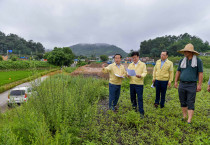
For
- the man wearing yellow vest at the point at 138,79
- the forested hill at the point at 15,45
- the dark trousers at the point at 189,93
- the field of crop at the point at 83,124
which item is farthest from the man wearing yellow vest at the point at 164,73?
the forested hill at the point at 15,45

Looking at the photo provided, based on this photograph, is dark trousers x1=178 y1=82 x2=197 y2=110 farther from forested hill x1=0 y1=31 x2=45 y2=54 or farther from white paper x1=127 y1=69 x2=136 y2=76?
forested hill x1=0 y1=31 x2=45 y2=54

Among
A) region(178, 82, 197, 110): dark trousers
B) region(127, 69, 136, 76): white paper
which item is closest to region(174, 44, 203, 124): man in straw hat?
region(178, 82, 197, 110): dark trousers

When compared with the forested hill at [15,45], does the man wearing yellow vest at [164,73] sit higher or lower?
lower

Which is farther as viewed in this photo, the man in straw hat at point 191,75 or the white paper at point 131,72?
the white paper at point 131,72

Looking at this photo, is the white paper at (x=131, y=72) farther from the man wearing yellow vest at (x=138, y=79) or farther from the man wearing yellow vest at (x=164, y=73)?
the man wearing yellow vest at (x=164, y=73)

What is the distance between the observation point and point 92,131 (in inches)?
93.0

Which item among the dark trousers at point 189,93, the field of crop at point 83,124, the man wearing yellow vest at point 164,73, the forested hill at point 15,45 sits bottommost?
the field of crop at point 83,124

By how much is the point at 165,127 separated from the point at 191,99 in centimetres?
90

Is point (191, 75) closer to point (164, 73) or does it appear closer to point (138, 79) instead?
point (164, 73)

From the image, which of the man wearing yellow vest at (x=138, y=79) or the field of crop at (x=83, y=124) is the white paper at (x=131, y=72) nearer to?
the man wearing yellow vest at (x=138, y=79)

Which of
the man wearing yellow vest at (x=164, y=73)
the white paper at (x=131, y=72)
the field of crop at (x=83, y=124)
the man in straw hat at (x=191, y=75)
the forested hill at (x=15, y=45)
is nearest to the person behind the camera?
the field of crop at (x=83, y=124)

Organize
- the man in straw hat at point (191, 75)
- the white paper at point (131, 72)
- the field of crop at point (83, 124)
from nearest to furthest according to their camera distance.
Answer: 1. the field of crop at point (83, 124)
2. the man in straw hat at point (191, 75)
3. the white paper at point (131, 72)

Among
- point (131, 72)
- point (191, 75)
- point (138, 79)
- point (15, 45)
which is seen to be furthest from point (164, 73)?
point (15, 45)

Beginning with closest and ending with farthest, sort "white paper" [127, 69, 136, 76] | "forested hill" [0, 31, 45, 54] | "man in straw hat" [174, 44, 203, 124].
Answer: "man in straw hat" [174, 44, 203, 124] → "white paper" [127, 69, 136, 76] → "forested hill" [0, 31, 45, 54]
